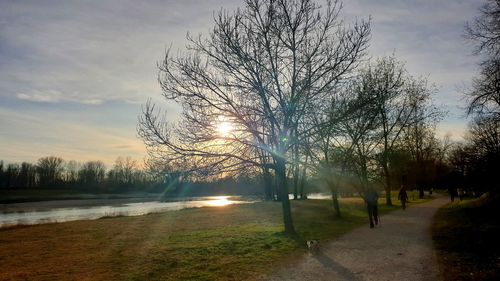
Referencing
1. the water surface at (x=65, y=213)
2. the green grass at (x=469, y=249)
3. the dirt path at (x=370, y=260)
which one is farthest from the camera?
the water surface at (x=65, y=213)

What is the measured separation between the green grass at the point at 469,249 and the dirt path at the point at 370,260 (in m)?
0.33

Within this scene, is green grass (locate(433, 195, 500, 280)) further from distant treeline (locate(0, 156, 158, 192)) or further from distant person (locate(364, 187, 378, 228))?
distant treeline (locate(0, 156, 158, 192))

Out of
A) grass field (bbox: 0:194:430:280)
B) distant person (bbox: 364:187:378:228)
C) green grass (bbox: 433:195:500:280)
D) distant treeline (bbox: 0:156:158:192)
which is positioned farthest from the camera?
distant treeline (bbox: 0:156:158:192)

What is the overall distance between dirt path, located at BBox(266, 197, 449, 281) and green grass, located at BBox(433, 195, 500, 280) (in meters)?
0.33

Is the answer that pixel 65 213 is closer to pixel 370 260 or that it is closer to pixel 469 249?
pixel 370 260

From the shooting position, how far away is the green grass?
324 inches

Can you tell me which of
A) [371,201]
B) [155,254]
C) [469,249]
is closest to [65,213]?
[155,254]

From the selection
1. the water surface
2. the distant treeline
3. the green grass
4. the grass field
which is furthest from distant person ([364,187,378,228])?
the distant treeline

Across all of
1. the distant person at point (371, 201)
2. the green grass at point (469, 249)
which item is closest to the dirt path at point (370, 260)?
the green grass at point (469, 249)

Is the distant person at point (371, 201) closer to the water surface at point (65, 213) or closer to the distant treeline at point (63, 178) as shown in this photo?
the water surface at point (65, 213)

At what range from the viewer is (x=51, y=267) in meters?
10.4

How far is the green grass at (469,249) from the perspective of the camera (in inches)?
324

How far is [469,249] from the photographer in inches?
431

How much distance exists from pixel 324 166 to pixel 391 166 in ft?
72.1
